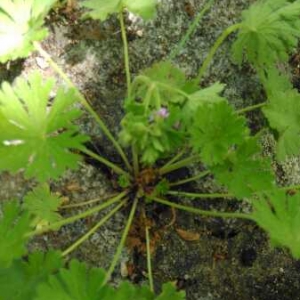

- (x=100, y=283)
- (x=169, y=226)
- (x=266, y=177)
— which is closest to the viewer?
(x=100, y=283)

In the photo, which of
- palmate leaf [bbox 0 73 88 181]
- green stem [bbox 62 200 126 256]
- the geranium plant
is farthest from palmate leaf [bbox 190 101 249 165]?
green stem [bbox 62 200 126 256]

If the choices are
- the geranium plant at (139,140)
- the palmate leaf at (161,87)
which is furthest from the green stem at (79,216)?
the palmate leaf at (161,87)

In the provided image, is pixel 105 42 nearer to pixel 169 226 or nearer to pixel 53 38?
pixel 53 38

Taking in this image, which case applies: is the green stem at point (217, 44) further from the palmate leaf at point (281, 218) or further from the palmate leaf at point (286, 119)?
the palmate leaf at point (281, 218)

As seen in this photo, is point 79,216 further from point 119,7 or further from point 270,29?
point 270,29

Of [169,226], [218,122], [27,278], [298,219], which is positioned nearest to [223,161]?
[218,122]
